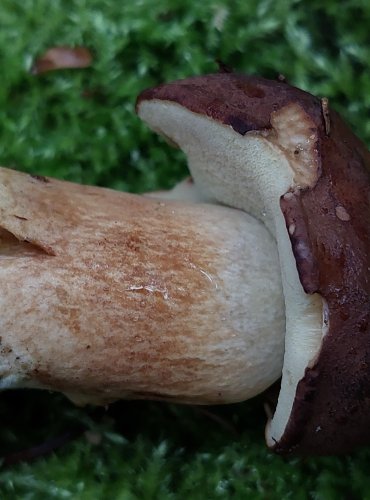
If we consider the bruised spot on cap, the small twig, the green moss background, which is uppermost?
the small twig

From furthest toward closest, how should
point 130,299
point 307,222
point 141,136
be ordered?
point 141,136 → point 130,299 → point 307,222

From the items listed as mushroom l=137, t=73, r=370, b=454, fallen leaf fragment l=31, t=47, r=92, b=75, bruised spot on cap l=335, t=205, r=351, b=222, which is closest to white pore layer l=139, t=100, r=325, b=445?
mushroom l=137, t=73, r=370, b=454

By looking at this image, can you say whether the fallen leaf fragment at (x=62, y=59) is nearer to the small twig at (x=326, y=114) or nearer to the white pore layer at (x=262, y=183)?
the white pore layer at (x=262, y=183)

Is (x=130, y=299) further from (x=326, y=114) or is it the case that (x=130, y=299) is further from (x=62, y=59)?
(x=62, y=59)

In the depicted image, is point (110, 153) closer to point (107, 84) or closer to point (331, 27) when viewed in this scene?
point (107, 84)

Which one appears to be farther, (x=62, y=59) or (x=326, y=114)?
(x=62, y=59)

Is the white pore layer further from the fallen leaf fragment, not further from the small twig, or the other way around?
the fallen leaf fragment

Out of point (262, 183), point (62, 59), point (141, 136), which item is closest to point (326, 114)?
point (262, 183)
